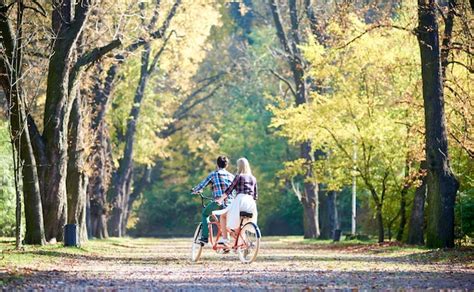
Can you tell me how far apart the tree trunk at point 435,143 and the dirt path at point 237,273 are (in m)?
1.30

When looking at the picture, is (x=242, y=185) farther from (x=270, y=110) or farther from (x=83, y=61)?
(x=270, y=110)

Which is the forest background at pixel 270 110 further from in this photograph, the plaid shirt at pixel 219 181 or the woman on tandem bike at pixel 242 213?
the woman on tandem bike at pixel 242 213

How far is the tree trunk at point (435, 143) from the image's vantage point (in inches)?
982

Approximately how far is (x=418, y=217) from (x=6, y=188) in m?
14.1

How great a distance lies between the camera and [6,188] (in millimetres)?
35719

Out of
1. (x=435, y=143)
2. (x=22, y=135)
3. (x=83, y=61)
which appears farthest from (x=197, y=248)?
(x=83, y=61)

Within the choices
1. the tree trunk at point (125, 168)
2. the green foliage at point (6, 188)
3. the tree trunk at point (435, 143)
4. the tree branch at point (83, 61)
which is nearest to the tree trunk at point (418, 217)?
the tree trunk at point (435, 143)

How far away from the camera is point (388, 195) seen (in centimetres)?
3553

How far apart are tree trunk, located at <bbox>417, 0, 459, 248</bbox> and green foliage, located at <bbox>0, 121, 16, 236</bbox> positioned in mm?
15363

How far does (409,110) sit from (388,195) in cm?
410

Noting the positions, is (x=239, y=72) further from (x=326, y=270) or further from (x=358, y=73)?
(x=326, y=270)

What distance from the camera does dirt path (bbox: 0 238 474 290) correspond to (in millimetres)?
14359

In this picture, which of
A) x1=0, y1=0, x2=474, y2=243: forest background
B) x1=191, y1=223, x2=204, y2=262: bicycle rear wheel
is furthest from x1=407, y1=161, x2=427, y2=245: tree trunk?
x1=191, y1=223, x2=204, y2=262: bicycle rear wheel

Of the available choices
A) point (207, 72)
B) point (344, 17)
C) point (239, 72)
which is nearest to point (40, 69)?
point (344, 17)
